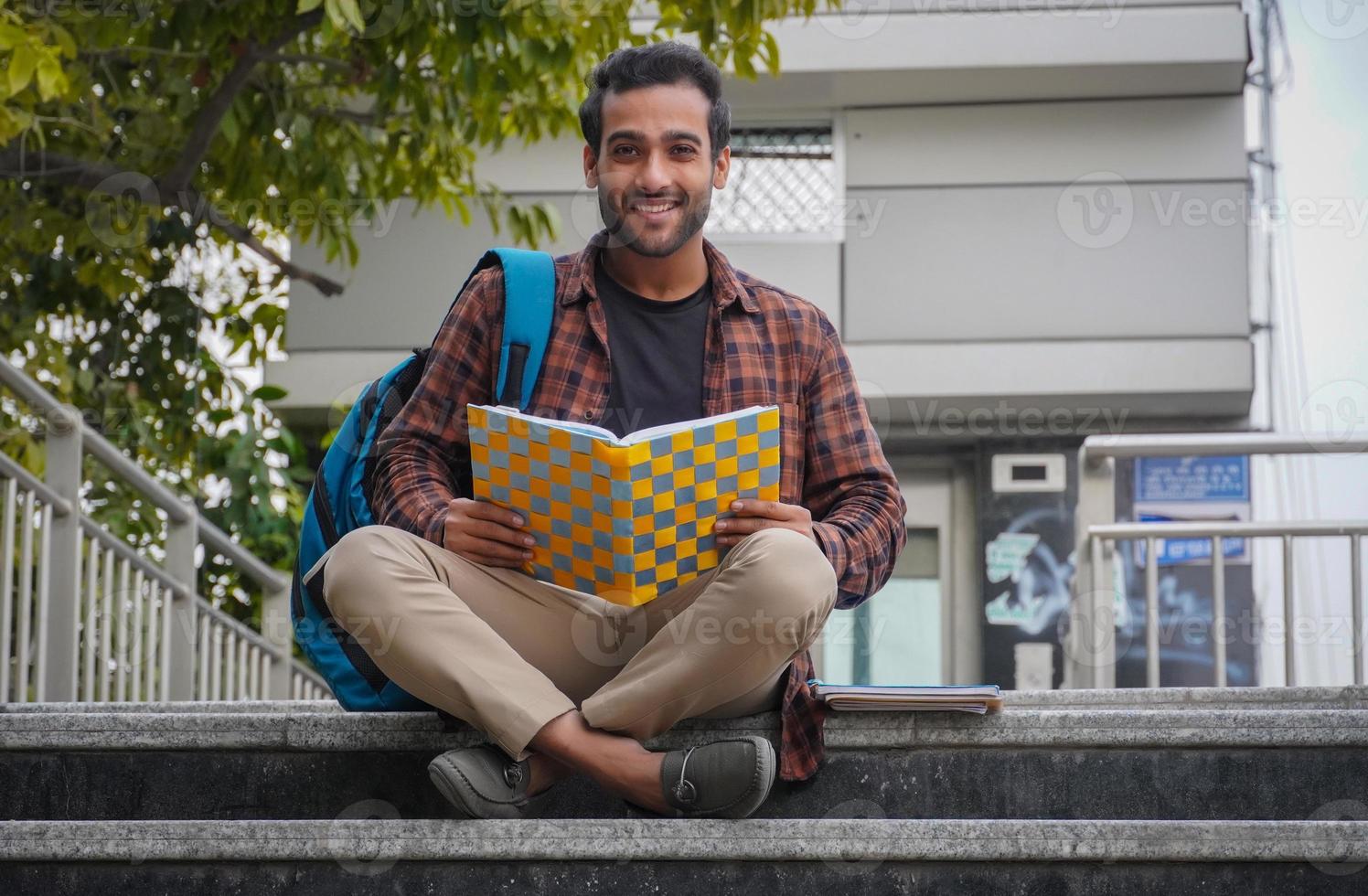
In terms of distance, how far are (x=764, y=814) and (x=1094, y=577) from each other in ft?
7.14

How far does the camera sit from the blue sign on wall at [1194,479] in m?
7.64

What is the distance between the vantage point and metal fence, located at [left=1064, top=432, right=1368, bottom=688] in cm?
402

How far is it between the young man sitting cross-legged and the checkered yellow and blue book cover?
0.15 feet

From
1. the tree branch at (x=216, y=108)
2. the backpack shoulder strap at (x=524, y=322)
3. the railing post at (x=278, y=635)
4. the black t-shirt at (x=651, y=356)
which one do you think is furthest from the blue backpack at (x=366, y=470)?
the railing post at (x=278, y=635)

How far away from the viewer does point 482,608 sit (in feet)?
8.03

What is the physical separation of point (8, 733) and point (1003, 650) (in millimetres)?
6052

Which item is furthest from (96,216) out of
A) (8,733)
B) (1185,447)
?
(1185,447)

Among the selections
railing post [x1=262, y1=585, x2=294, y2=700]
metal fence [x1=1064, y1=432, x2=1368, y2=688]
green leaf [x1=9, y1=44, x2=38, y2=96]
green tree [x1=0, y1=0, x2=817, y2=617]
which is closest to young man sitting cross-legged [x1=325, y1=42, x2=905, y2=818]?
green tree [x1=0, y1=0, x2=817, y2=617]

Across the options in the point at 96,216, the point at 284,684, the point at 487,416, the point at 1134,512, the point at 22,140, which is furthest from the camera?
the point at 1134,512

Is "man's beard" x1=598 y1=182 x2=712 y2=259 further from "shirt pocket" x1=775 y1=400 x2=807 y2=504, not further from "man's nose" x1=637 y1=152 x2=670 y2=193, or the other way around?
"shirt pocket" x1=775 y1=400 x2=807 y2=504

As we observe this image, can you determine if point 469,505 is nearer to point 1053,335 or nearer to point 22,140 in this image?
point 22,140

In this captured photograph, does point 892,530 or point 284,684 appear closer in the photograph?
point 892,530

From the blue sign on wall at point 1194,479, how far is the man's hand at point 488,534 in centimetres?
589

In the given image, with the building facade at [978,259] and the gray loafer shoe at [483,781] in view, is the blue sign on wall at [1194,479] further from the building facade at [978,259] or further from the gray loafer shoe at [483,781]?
the gray loafer shoe at [483,781]
